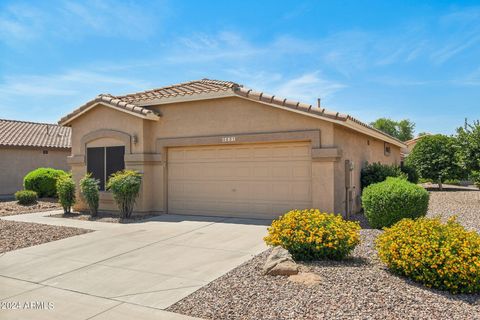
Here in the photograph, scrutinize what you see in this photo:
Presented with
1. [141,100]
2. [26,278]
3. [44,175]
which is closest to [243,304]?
[26,278]

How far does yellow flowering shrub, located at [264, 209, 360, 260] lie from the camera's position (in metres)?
6.52

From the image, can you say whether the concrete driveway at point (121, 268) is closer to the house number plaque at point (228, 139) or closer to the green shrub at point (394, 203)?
the house number plaque at point (228, 139)

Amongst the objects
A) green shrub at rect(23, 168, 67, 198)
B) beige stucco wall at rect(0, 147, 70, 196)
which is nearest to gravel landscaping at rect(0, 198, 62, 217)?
green shrub at rect(23, 168, 67, 198)

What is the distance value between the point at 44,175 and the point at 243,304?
1764 cm

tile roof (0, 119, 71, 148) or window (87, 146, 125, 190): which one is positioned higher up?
tile roof (0, 119, 71, 148)

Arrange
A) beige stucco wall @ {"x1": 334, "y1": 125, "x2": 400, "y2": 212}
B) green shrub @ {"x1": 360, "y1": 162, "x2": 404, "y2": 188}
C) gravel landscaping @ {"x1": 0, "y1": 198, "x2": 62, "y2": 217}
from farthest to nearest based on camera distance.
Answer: gravel landscaping @ {"x1": 0, "y1": 198, "x2": 62, "y2": 217}
green shrub @ {"x1": 360, "y1": 162, "x2": 404, "y2": 188}
beige stucco wall @ {"x1": 334, "y1": 125, "x2": 400, "y2": 212}

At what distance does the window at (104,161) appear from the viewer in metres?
14.0

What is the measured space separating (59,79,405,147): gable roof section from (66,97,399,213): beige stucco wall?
30 cm

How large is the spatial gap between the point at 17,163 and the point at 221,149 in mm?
16692

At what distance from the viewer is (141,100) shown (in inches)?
536

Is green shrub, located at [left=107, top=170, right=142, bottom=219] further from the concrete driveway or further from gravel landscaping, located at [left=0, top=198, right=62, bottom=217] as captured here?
gravel landscaping, located at [left=0, top=198, right=62, bottom=217]

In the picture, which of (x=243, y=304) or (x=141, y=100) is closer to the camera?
(x=243, y=304)

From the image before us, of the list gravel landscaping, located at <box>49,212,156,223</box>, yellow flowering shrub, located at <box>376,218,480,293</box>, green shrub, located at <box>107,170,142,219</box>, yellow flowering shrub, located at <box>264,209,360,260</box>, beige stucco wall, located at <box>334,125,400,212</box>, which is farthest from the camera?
green shrub, located at <box>107,170,142,219</box>

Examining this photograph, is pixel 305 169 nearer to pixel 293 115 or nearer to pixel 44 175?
pixel 293 115
